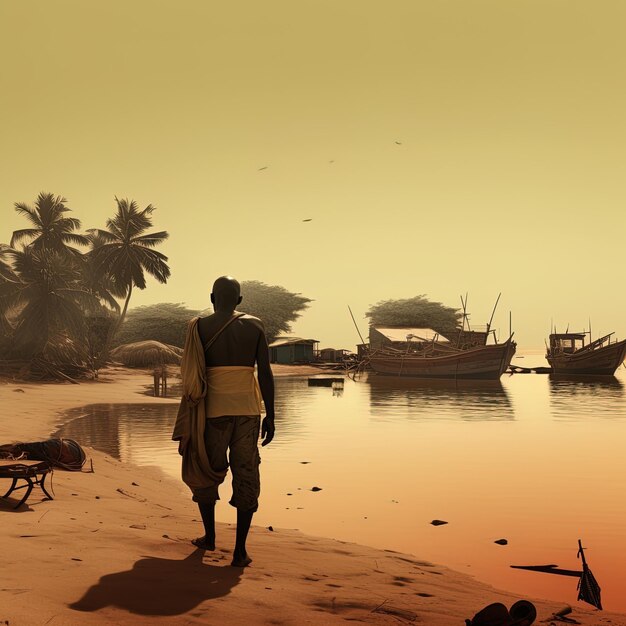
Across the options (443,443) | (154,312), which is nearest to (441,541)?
(443,443)

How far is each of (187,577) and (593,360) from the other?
63343 mm

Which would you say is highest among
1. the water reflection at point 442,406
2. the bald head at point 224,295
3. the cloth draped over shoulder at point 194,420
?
the bald head at point 224,295

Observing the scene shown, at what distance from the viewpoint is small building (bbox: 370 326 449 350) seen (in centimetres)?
6388

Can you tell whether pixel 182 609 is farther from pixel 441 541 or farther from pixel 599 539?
Answer: pixel 599 539

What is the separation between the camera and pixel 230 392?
5.32 meters

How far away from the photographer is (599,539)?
8289 mm

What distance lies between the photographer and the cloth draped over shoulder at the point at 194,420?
17.3 ft

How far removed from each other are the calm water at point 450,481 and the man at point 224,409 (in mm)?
2684

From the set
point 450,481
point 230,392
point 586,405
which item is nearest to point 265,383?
point 230,392

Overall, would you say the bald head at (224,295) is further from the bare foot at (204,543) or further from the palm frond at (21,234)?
the palm frond at (21,234)

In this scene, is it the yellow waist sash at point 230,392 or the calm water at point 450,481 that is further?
the calm water at point 450,481

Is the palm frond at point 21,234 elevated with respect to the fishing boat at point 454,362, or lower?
elevated

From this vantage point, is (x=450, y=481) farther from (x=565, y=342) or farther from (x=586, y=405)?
(x=565, y=342)

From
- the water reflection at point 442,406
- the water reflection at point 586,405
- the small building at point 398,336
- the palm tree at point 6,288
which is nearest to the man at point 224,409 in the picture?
the water reflection at point 442,406
